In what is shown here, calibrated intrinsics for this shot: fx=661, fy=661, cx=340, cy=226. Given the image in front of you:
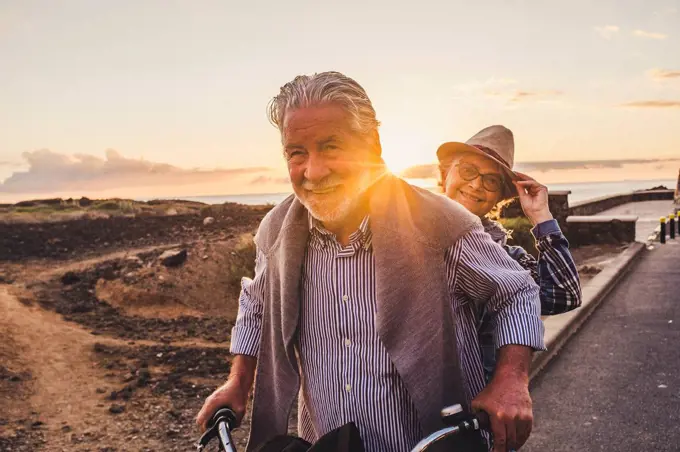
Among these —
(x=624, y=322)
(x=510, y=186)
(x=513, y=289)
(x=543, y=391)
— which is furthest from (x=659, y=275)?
(x=513, y=289)

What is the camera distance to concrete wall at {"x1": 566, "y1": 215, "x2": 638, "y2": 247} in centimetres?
1602

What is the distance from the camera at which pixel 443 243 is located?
1.87m

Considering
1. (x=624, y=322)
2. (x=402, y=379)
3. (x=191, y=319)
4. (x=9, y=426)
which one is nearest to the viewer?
(x=402, y=379)

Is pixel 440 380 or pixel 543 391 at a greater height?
pixel 440 380

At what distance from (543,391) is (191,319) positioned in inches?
201

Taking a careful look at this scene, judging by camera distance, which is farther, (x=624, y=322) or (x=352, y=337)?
(x=624, y=322)

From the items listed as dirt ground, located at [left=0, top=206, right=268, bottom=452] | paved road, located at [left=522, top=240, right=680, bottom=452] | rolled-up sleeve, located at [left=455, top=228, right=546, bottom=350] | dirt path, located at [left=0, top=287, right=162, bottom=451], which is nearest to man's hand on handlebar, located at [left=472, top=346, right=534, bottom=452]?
rolled-up sleeve, located at [left=455, top=228, right=546, bottom=350]

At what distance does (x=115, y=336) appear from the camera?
808 cm

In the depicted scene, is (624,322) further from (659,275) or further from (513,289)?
(513,289)

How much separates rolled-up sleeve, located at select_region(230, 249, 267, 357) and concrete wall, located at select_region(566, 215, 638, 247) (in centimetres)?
1483

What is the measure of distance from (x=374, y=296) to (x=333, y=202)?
30 cm

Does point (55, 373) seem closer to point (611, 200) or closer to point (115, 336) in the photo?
point (115, 336)

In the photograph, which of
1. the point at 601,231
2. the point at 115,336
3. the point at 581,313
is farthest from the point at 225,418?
the point at 601,231

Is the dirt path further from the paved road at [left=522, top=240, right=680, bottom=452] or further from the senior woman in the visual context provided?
the senior woman
